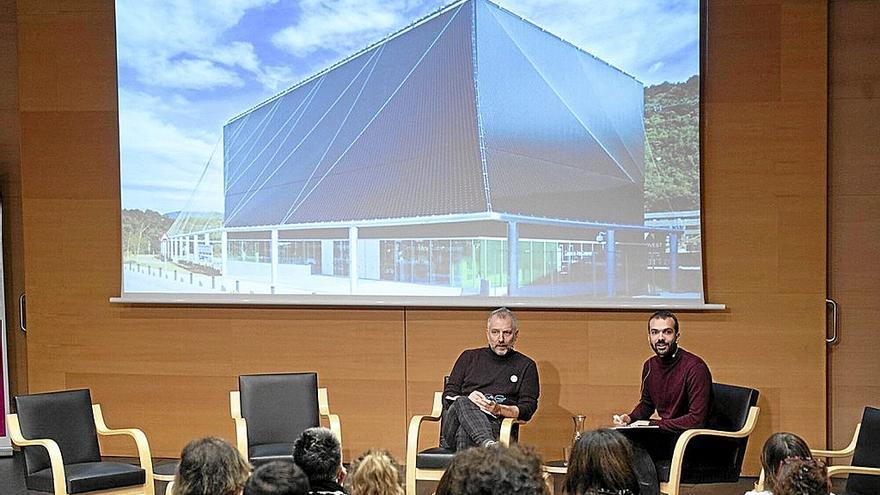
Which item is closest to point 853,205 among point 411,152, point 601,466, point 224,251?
point 411,152

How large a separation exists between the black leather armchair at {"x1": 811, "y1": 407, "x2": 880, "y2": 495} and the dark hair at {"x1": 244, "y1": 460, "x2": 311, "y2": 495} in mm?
3042

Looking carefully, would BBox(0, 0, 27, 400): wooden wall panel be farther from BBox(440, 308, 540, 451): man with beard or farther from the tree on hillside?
the tree on hillside

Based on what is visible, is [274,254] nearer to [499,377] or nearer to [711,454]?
[499,377]

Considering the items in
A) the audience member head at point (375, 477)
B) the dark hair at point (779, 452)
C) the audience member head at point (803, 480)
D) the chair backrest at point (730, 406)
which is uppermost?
the audience member head at point (803, 480)

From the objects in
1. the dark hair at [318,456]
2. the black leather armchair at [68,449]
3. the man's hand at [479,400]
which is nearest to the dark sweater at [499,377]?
the man's hand at [479,400]

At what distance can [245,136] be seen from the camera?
711cm

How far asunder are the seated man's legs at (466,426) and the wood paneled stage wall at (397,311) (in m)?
1.04

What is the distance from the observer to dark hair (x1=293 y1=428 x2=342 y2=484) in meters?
3.68

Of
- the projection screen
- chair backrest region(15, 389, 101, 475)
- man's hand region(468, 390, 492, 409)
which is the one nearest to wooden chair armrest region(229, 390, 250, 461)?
chair backrest region(15, 389, 101, 475)

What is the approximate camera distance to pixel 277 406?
6176mm

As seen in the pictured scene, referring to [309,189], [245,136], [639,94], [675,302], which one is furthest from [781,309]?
[245,136]

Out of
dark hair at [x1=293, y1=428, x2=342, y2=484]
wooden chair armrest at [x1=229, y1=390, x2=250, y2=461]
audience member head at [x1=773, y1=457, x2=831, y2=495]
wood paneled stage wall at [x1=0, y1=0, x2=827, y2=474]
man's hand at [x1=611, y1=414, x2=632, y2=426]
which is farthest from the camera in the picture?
wood paneled stage wall at [x1=0, y1=0, x2=827, y2=474]

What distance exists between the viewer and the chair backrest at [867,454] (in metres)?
4.93

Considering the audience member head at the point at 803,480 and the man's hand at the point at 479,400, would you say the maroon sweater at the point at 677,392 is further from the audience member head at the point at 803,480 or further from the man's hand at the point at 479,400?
the audience member head at the point at 803,480
